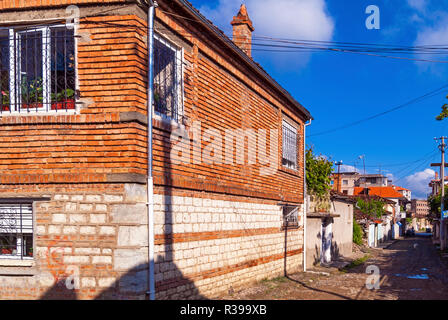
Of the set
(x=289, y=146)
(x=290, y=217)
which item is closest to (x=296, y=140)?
(x=289, y=146)

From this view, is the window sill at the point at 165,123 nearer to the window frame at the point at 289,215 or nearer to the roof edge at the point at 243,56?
the roof edge at the point at 243,56

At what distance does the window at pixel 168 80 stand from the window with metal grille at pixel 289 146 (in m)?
6.93

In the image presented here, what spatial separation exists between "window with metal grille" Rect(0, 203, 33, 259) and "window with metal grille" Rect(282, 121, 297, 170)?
947 centimetres

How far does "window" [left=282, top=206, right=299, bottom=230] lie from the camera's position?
15.4 metres

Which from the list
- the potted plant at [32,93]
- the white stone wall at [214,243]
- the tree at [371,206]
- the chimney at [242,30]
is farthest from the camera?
the tree at [371,206]

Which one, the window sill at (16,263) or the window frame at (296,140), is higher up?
the window frame at (296,140)

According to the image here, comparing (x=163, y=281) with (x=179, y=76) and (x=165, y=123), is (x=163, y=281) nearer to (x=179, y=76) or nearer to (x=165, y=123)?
(x=165, y=123)

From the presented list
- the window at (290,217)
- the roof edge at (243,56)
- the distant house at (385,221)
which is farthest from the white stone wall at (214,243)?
the distant house at (385,221)

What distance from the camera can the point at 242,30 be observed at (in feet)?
47.1

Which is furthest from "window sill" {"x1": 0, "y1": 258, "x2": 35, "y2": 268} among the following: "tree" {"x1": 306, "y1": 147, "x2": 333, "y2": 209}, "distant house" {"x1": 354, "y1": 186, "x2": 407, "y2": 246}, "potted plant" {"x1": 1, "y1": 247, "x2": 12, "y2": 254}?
"distant house" {"x1": 354, "y1": 186, "x2": 407, "y2": 246}

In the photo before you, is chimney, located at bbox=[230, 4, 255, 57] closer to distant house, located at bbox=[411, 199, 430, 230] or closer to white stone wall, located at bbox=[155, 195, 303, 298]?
white stone wall, located at bbox=[155, 195, 303, 298]

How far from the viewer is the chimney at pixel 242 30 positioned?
14.3 metres

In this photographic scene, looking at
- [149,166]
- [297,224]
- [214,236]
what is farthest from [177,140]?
[297,224]

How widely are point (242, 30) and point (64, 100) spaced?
7949mm
